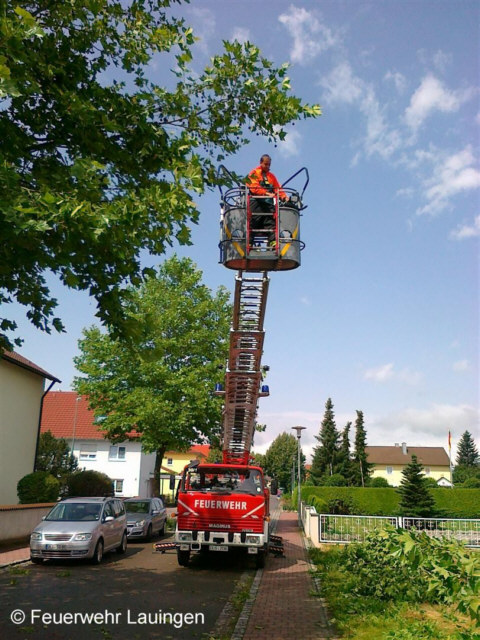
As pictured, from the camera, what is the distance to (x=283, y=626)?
796cm

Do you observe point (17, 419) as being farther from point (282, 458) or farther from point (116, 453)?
point (282, 458)

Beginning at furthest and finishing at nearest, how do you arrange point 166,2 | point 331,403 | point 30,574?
point 331,403 < point 30,574 < point 166,2

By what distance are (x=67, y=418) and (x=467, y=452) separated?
338 ft

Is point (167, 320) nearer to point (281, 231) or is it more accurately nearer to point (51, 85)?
point (281, 231)

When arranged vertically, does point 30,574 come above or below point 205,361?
below

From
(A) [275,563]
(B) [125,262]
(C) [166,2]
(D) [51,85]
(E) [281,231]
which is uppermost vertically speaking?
(C) [166,2]

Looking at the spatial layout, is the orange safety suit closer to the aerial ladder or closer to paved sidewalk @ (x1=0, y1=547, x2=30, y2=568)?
the aerial ladder

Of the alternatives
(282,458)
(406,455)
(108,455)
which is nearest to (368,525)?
(108,455)

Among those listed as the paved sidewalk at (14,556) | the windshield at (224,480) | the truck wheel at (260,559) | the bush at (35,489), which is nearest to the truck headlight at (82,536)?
the paved sidewalk at (14,556)

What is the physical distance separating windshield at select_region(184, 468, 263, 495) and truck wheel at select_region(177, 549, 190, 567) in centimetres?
144

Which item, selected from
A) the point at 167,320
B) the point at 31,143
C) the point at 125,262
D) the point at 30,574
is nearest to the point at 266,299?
the point at 125,262

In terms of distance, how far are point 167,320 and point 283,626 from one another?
21.3m

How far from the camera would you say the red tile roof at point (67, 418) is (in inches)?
1871

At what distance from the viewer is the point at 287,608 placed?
359 inches
